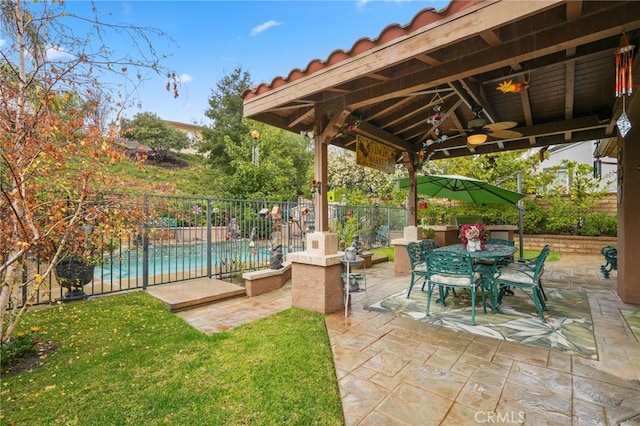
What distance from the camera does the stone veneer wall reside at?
8578mm

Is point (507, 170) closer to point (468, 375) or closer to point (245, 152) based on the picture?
point (468, 375)

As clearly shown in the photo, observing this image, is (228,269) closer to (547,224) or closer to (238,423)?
(238,423)

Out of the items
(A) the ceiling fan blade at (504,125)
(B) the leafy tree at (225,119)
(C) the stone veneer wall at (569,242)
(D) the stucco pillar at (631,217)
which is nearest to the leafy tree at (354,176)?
(B) the leafy tree at (225,119)

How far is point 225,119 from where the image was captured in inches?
659

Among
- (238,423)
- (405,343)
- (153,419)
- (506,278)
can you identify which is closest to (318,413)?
(238,423)

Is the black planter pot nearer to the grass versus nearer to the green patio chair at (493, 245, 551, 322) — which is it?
the grass

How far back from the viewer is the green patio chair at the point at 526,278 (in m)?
3.40

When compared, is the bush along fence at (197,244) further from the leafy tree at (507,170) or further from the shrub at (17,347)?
the leafy tree at (507,170)

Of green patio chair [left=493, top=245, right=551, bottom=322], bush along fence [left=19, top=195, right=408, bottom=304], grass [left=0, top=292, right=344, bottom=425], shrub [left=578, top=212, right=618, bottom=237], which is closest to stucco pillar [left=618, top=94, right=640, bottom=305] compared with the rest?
green patio chair [left=493, top=245, right=551, bottom=322]

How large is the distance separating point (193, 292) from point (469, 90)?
4646 millimetres

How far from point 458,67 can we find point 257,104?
7.41 ft

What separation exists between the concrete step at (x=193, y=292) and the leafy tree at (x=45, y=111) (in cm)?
169

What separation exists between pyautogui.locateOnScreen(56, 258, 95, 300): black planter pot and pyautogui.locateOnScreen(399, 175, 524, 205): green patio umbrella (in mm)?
5864

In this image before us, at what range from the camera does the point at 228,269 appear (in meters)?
5.65
